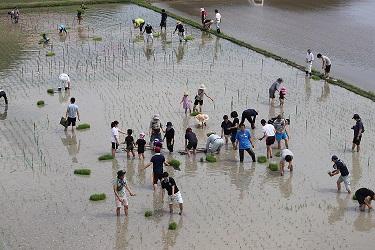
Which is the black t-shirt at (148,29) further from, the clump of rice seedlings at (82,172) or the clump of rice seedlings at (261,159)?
the clump of rice seedlings at (82,172)

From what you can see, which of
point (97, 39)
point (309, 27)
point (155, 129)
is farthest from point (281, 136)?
point (309, 27)

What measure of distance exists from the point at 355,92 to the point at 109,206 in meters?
14.1

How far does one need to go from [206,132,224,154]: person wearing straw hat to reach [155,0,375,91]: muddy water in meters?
10.4

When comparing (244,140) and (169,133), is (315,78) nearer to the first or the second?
(244,140)

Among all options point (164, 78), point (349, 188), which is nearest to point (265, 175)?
point (349, 188)

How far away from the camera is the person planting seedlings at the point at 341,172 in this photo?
17.6 metres

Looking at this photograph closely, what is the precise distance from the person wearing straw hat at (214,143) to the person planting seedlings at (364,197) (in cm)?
510

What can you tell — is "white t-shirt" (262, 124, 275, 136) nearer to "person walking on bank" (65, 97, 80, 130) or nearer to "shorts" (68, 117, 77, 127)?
"person walking on bank" (65, 97, 80, 130)

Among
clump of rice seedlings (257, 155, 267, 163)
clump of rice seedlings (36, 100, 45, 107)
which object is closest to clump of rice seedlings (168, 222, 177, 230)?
clump of rice seedlings (257, 155, 267, 163)

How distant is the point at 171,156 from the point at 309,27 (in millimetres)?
23065

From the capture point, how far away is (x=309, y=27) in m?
40.8

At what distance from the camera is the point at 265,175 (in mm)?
19219

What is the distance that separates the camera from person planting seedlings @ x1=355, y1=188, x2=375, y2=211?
54.3 feet

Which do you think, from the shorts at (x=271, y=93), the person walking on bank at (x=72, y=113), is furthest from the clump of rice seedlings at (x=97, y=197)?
the shorts at (x=271, y=93)
